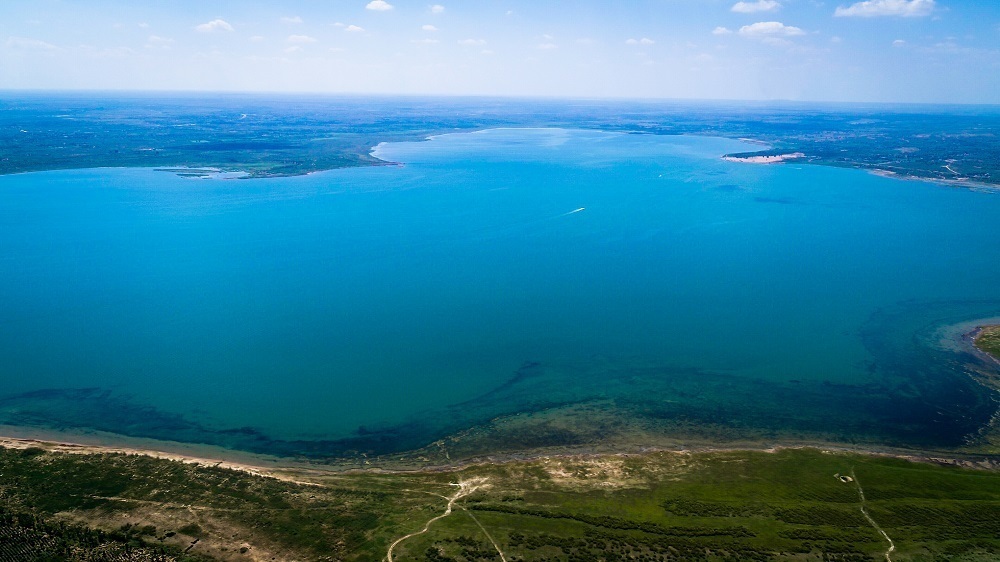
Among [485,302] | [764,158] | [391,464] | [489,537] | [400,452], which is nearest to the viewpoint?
[489,537]

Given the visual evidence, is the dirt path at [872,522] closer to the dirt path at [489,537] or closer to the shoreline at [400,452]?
the shoreline at [400,452]

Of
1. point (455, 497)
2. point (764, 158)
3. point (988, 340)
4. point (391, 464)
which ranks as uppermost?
point (764, 158)

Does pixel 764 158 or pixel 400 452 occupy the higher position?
pixel 764 158

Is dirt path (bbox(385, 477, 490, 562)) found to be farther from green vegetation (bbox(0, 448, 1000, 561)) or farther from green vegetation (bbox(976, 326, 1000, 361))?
green vegetation (bbox(976, 326, 1000, 361))

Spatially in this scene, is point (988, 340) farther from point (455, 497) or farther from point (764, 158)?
point (764, 158)

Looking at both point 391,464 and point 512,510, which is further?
point 391,464

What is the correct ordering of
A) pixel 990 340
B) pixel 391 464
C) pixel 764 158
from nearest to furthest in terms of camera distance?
pixel 391 464 < pixel 990 340 < pixel 764 158

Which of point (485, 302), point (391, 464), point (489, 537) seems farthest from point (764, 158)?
point (489, 537)
